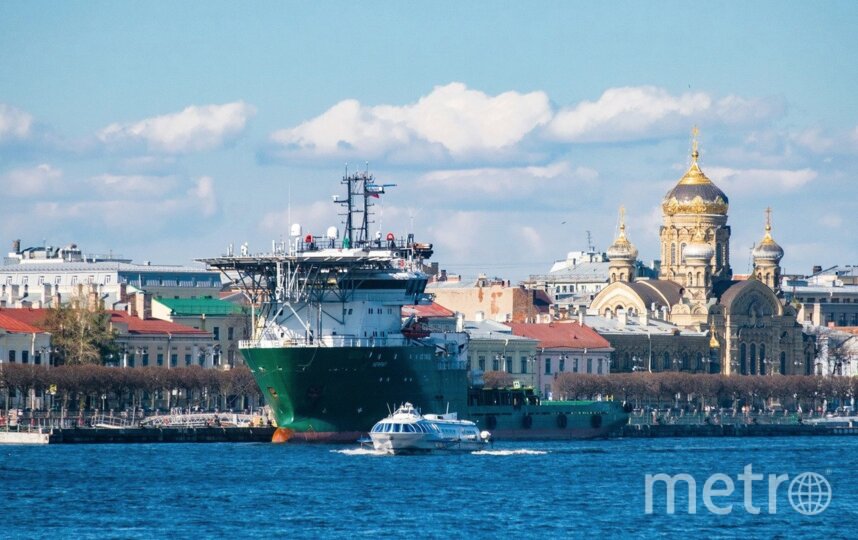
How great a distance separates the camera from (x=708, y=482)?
105 metres

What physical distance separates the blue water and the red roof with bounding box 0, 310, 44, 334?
34300mm

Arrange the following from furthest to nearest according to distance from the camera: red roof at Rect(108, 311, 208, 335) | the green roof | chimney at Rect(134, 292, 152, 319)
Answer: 1. the green roof
2. chimney at Rect(134, 292, 152, 319)
3. red roof at Rect(108, 311, 208, 335)

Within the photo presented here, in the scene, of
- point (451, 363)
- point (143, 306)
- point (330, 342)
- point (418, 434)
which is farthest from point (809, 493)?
point (143, 306)

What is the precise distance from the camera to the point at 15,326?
520 feet

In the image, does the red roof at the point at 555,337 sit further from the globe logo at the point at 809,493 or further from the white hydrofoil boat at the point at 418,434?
the globe logo at the point at 809,493

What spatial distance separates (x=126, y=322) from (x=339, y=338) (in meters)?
48.4

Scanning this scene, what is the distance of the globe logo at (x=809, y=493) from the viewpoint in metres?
92.9

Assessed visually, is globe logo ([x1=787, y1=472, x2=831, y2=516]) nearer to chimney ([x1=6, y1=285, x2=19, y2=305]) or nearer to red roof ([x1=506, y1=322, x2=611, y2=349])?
red roof ([x1=506, y1=322, x2=611, y2=349])

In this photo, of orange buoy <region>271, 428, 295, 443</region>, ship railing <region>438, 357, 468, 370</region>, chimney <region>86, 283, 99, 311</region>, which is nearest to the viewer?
orange buoy <region>271, 428, 295, 443</region>

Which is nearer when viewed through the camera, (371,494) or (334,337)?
(371,494)

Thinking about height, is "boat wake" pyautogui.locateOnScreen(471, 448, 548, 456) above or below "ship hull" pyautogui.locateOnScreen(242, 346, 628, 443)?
below

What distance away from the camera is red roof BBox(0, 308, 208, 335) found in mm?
160750

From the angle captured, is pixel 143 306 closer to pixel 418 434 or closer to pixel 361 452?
pixel 361 452

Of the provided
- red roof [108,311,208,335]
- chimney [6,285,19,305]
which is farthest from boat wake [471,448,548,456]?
chimney [6,285,19,305]
